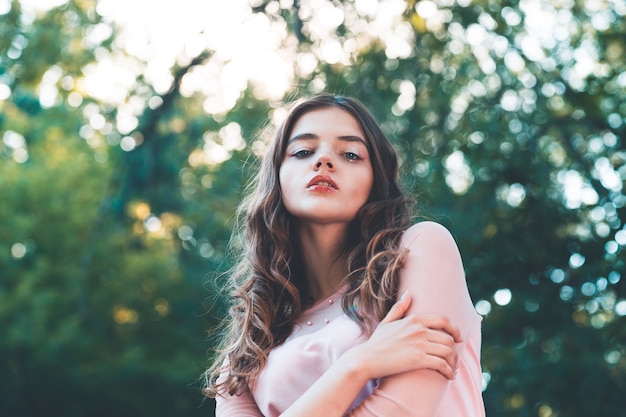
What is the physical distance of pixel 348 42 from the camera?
8.21 m

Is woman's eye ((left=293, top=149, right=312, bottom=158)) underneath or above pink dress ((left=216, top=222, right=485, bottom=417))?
above

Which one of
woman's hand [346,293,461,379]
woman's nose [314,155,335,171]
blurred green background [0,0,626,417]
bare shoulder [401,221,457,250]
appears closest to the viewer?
woman's hand [346,293,461,379]

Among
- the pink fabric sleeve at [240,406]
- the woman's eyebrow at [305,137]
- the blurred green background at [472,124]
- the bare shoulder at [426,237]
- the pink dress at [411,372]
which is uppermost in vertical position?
the woman's eyebrow at [305,137]

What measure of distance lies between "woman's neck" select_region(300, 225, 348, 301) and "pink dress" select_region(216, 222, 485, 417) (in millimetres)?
79

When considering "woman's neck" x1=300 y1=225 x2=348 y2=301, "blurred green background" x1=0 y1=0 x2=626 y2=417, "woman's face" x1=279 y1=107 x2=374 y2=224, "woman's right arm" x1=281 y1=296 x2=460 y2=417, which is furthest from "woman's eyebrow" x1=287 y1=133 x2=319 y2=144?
"blurred green background" x1=0 y1=0 x2=626 y2=417

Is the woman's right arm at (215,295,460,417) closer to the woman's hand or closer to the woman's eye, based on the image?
the woman's hand

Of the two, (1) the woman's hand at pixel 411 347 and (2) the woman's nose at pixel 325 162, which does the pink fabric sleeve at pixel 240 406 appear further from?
(2) the woman's nose at pixel 325 162

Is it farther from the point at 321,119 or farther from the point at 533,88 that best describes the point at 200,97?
the point at 321,119

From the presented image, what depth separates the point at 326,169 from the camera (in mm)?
2404

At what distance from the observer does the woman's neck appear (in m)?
2.51

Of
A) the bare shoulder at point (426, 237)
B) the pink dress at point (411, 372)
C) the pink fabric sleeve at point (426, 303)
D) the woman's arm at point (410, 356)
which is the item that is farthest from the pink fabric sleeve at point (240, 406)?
the bare shoulder at point (426, 237)

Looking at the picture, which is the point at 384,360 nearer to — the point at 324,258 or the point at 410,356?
the point at 410,356

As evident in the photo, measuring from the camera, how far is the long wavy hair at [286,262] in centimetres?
231

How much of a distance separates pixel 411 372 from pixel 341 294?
16.5 inches
